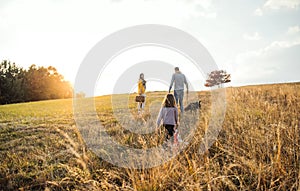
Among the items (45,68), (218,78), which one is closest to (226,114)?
(45,68)

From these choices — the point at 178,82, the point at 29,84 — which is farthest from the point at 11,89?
the point at 178,82

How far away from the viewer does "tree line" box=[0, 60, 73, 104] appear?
1764 inches

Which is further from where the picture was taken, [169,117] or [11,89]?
[11,89]

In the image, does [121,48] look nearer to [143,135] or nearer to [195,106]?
[143,135]

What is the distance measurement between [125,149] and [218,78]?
222ft

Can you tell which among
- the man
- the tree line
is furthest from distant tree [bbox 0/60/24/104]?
the man

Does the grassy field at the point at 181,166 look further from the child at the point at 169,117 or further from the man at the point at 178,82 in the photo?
the man at the point at 178,82

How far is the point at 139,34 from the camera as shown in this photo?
7359mm

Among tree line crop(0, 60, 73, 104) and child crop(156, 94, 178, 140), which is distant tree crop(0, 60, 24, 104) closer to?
tree line crop(0, 60, 73, 104)

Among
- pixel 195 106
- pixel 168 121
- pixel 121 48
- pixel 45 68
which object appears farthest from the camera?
pixel 45 68

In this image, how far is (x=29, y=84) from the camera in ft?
163

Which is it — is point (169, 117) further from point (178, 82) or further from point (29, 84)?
point (29, 84)

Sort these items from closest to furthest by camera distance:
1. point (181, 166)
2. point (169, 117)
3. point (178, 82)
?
point (181, 166), point (169, 117), point (178, 82)

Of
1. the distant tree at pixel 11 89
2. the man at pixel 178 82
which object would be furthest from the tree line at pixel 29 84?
the man at pixel 178 82
